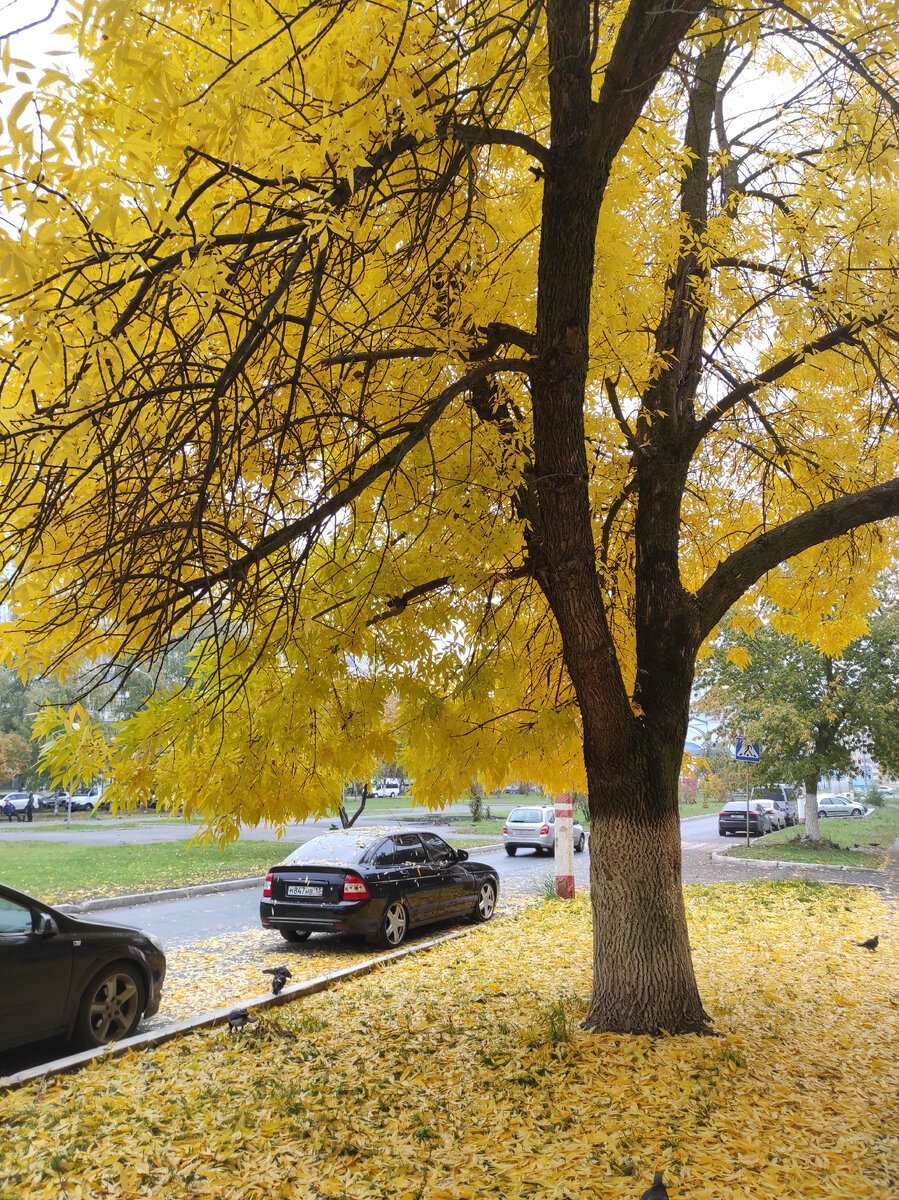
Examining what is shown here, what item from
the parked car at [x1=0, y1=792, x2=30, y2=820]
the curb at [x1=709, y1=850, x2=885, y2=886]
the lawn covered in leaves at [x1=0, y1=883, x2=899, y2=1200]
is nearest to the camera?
the lawn covered in leaves at [x1=0, y1=883, x2=899, y2=1200]

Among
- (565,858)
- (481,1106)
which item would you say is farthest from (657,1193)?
(565,858)

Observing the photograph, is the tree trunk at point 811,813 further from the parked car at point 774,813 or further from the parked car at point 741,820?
the parked car at point 774,813

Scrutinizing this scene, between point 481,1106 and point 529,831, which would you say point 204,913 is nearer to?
point 481,1106

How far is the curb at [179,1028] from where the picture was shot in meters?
5.64

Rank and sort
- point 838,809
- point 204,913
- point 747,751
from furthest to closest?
point 838,809 < point 747,751 < point 204,913

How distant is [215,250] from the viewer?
11.0 feet

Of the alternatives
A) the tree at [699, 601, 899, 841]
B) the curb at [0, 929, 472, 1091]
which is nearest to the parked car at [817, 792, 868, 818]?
the tree at [699, 601, 899, 841]

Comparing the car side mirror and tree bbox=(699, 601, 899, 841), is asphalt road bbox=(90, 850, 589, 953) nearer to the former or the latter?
the car side mirror

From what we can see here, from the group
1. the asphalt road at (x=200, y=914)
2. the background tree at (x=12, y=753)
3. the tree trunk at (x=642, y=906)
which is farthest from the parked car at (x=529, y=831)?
the background tree at (x=12, y=753)

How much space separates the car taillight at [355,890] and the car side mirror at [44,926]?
4460 millimetres

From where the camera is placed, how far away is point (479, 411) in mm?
5820

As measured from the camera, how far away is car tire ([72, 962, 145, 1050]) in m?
6.57

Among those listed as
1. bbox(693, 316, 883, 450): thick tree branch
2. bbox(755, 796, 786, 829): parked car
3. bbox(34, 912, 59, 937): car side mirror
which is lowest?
bbox(755, 796, 786, 829): parked car

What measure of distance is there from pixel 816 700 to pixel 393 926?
52.3 ft
